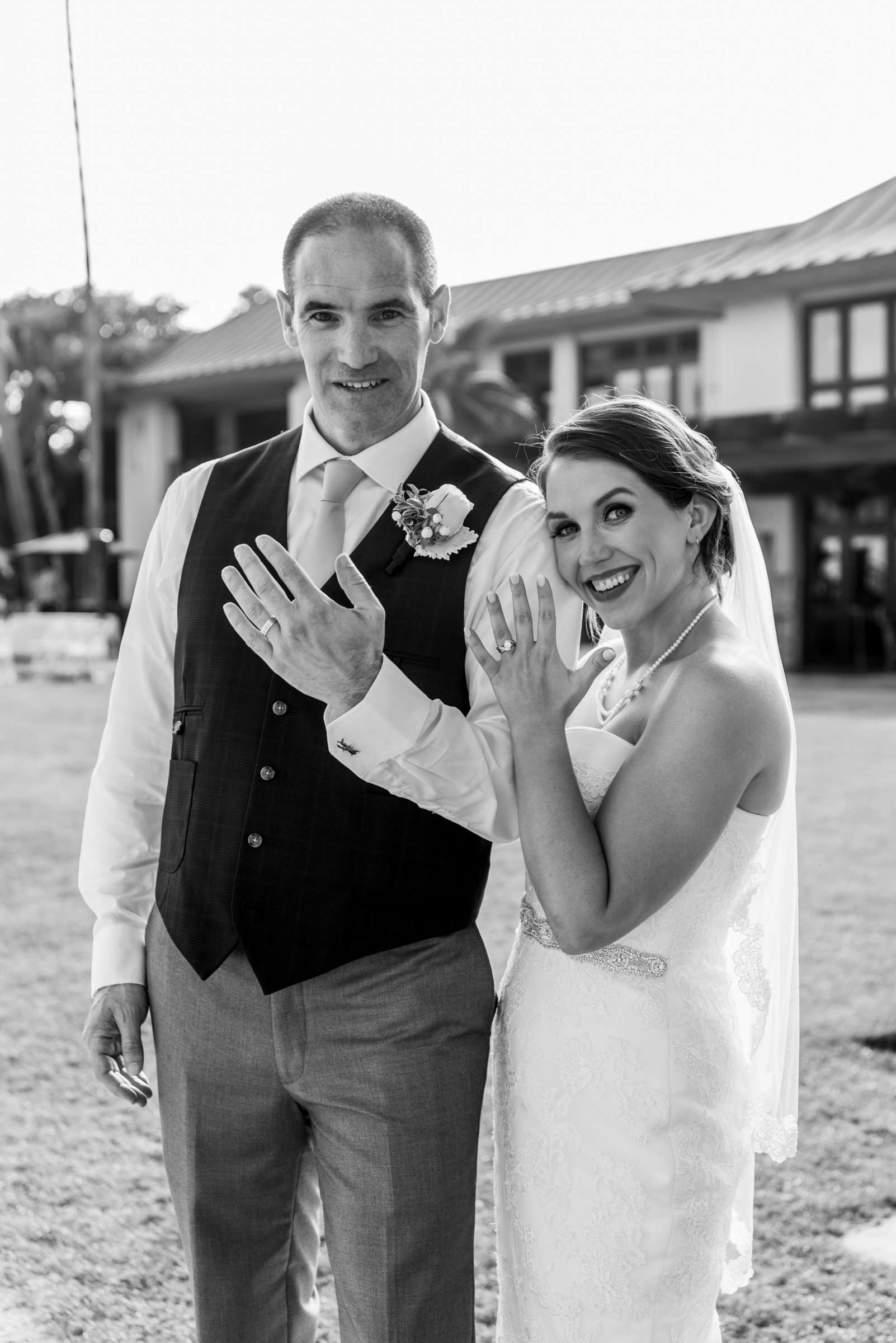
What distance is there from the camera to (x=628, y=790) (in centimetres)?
210

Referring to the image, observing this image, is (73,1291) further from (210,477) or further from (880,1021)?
(880,1021)

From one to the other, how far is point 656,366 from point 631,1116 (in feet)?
76.0

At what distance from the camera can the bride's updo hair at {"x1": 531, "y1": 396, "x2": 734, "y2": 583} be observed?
2.23 m

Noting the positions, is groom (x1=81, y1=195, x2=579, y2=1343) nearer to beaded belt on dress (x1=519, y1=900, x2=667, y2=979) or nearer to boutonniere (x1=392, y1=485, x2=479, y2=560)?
boutonniere (x1=392, y1=485, x2=479, y2=560)

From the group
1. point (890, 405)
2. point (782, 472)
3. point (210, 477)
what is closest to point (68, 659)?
point (782, 472)

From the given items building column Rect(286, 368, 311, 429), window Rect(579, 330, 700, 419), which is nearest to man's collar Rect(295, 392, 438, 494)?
window Rect(579, 330, 700, 419)

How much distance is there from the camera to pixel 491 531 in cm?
228

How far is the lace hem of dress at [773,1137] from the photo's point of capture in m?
2.64

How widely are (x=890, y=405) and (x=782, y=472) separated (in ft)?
7.68

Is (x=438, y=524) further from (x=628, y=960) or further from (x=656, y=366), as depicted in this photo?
(x=656, y=366)

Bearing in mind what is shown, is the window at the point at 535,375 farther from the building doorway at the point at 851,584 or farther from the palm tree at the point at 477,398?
the building doorway at the point at 851,584

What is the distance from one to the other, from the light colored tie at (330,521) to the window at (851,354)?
64.1ft

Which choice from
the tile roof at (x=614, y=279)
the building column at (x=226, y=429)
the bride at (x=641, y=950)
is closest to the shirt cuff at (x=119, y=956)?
the bride at (x=641, y=950)

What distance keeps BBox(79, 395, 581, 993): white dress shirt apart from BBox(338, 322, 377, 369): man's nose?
15 centimetres
